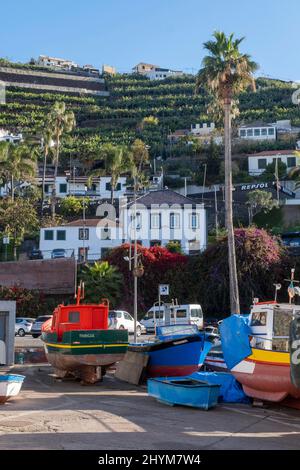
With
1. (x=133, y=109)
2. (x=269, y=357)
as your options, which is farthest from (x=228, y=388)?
(x=133, y=109)

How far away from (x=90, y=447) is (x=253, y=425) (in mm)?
4699

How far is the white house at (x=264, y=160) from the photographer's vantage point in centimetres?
8674

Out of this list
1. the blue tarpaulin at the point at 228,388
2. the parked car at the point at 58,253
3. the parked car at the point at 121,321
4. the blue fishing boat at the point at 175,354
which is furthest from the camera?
the parked car at the point at 58,253

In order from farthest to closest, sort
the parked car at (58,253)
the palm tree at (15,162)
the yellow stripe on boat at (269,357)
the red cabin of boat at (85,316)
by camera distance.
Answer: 1. the palm tree at (15,162)
2. the parked car at (58,253)
3. the red cabin of boat at (85,316)
4. the yellow stripe on boat at (269,357)

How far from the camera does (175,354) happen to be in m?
22.5

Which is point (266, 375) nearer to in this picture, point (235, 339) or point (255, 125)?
point (235, 339)

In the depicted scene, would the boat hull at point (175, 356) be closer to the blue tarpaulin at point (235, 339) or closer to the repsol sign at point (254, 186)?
the blue tarpaulin at point (235, 339)

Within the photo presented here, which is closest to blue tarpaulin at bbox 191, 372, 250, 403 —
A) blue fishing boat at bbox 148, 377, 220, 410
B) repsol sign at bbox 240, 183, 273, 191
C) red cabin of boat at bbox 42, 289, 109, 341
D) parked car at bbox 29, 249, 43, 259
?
blue fishing boat at bbox 148, 377, 220, 410

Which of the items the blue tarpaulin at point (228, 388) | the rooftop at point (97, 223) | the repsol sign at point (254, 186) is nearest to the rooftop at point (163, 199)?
the rooftop at point (97, 223)

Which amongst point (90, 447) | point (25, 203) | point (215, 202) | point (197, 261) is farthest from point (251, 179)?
point (90, 447)

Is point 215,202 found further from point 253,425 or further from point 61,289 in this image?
point 253,425

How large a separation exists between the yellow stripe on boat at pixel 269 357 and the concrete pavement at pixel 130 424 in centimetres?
129

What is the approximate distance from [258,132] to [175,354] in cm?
9362

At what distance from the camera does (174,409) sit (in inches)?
669
